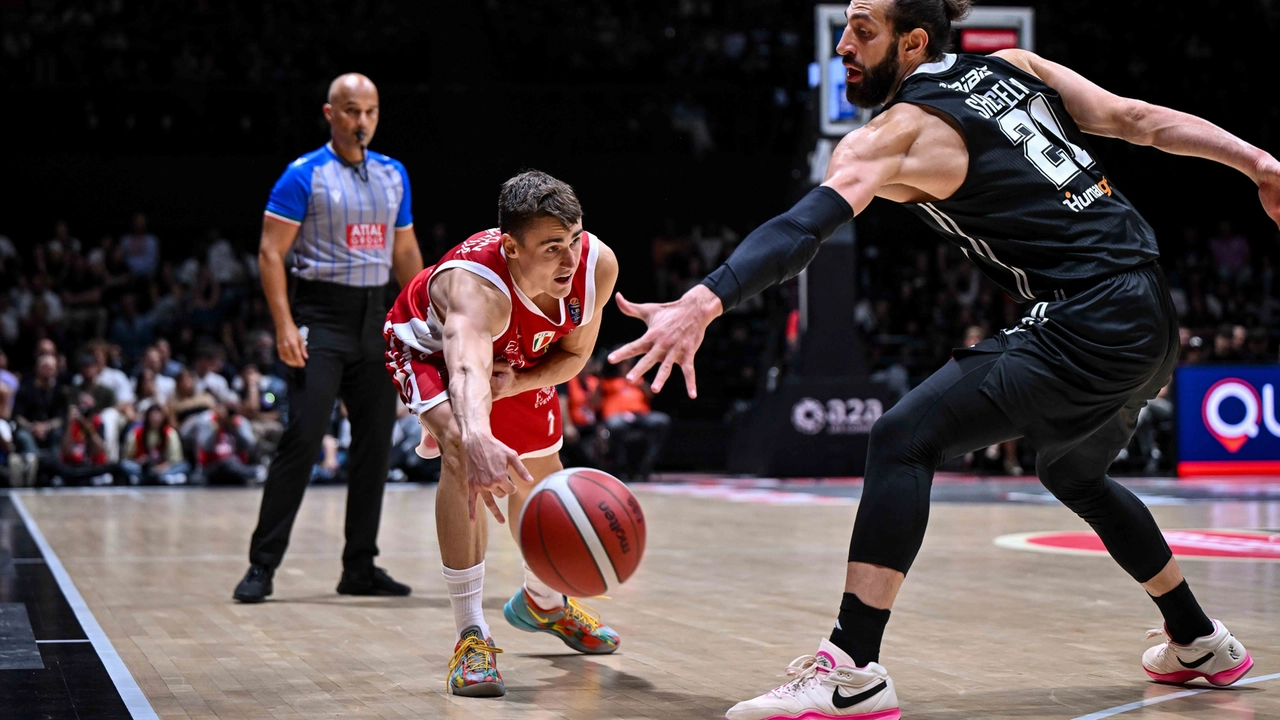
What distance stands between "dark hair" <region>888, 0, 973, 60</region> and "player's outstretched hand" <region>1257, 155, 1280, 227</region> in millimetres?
841

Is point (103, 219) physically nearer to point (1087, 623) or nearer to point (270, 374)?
point (270, 374)

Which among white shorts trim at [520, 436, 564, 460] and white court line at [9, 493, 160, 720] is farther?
white shorts trim at [520, 436, 564, 460]

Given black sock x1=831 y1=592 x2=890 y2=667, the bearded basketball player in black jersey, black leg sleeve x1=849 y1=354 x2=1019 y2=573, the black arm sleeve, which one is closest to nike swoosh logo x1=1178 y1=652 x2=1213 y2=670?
the bearded basketball player in black jersey

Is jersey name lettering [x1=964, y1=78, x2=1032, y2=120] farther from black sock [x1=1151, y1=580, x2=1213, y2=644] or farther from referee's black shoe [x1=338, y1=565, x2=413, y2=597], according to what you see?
referee's black shoe [x1=338, y1=565, x2=413, y2=597]

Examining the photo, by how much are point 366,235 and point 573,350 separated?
6.63 ft

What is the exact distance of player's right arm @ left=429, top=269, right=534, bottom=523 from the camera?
3465mm

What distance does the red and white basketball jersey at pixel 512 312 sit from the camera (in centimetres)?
409

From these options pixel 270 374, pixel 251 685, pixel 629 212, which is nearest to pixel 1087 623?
pixel 251 685

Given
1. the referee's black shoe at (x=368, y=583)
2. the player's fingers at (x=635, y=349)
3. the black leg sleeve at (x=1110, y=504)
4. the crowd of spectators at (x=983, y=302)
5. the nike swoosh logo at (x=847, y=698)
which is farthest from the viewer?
the crowd of spectators at (x=983, y=302)

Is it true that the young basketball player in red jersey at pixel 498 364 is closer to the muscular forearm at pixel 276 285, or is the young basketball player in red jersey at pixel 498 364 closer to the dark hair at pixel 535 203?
the dark hair at pixel 535 203

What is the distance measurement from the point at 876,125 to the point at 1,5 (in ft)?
58.9

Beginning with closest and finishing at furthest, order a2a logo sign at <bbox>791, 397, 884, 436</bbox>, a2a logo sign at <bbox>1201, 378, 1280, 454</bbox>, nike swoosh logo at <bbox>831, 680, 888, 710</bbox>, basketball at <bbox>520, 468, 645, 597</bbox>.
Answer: nike swoosh logo at <bbox>831, 680, 888, 710</bbox>, basketball at <bbox>520, 468, 645, 597</bbox>, a2a logo sign at <bbox>1201, 378, 1280, 454</bbox>, a2a logo sign at <bbox>791, 397, 884, 436</bbox>

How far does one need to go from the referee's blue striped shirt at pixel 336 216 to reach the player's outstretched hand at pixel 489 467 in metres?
2.65

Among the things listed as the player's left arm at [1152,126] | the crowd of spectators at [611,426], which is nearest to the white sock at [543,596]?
the player's left arm at [1152,126]
